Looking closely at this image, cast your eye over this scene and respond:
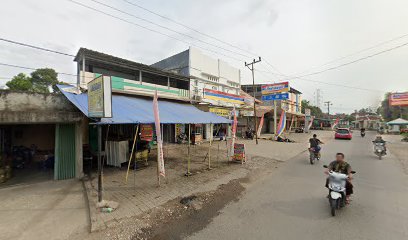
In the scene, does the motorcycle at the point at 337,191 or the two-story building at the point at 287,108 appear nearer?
the motorcycle at the point at 337,191

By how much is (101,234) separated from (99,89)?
3460 mm

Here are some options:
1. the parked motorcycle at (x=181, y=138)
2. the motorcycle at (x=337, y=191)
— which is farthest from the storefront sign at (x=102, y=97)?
the parked motorcycle at (x=181, y=138)

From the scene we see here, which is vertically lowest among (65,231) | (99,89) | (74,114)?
(65,231)

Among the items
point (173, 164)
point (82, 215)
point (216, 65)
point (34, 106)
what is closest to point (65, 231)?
point (82, 215)

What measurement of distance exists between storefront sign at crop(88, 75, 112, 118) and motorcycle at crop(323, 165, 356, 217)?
5.87 metres

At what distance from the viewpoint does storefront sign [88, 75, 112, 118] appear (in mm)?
4828

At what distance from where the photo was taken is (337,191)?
4430 millimetres

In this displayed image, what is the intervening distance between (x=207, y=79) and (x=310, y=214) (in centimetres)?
1838

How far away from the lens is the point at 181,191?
615 cm

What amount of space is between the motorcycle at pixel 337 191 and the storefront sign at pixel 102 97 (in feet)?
19.3

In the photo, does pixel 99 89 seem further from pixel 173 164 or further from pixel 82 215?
pixel 173 164

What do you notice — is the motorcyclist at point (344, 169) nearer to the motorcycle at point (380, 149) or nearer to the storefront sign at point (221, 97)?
the motorcycle at point (380, 149)

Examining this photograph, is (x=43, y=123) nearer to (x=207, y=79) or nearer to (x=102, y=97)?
(x=102, y=97)

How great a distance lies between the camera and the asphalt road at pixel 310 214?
3688mm
